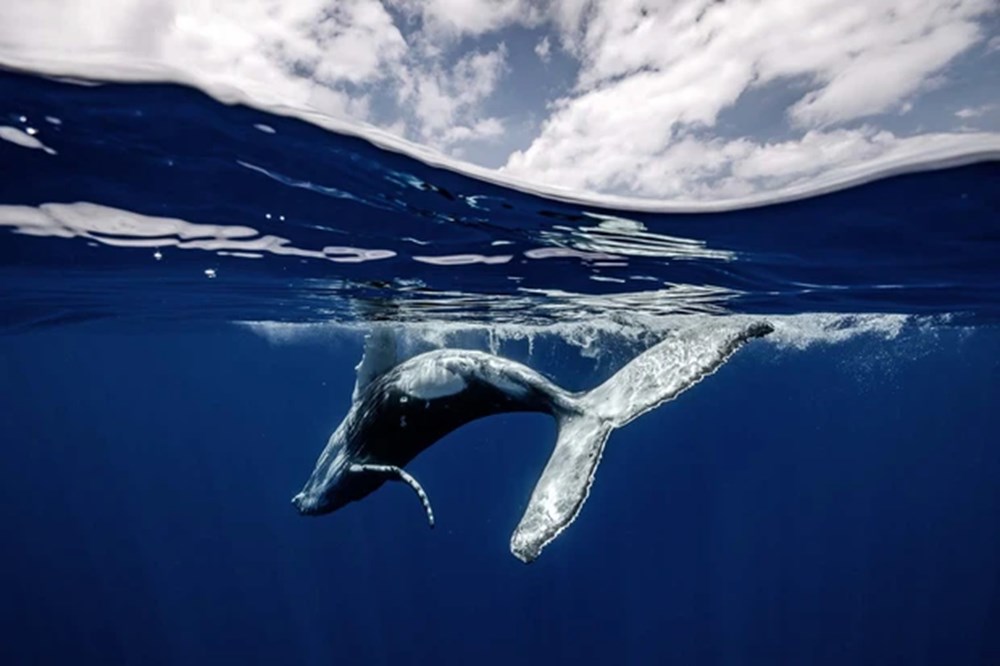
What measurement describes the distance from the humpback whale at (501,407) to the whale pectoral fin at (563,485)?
11mm

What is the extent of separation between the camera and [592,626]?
5416 cm

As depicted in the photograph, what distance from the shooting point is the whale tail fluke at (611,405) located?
567cm

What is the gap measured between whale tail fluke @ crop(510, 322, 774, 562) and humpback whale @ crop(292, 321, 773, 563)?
0.5 inches

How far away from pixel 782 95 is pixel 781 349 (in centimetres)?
3343

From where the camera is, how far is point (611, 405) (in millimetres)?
6910

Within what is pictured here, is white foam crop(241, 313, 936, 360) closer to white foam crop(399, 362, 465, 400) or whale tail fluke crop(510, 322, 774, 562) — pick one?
white foam crop(399, 362, 465, 400)

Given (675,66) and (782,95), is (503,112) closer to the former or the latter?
(675,66)

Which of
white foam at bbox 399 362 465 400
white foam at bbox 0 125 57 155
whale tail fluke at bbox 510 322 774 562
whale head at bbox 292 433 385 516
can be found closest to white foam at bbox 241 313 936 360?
whale head at bbox 292 433 385 516

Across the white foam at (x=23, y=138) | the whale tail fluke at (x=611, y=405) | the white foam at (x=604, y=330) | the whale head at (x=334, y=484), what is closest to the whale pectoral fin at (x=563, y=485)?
the whale tail fluke at (x=611, y=405)

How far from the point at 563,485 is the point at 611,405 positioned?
53.0 inches

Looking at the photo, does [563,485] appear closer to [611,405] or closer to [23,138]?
[611,405]

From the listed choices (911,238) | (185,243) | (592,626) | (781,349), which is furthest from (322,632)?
(911,238)

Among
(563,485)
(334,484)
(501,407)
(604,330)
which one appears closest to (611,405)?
(563,485)

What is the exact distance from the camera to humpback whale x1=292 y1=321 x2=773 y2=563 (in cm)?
603
